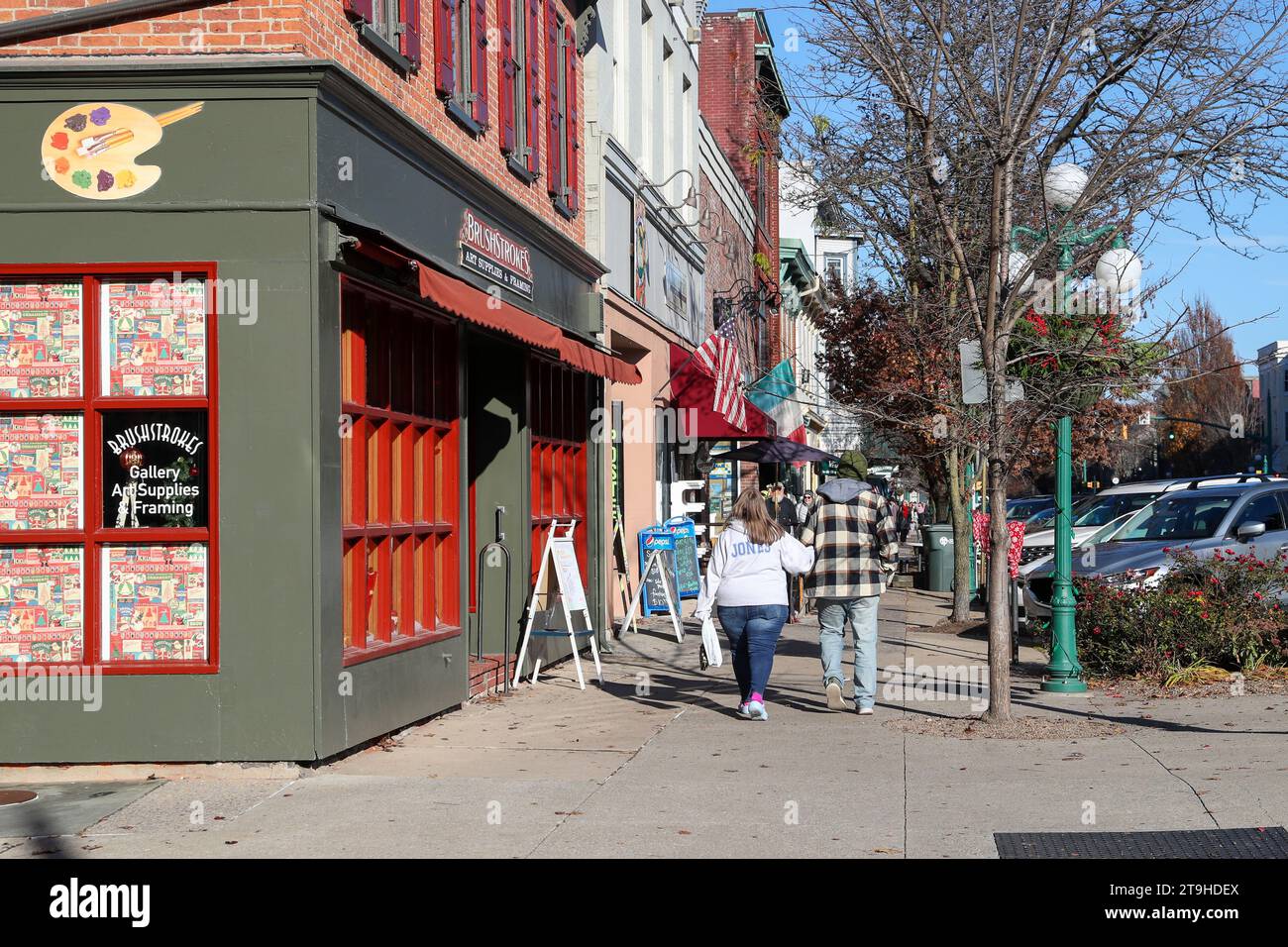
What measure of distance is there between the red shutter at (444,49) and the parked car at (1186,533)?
7991 millimetres

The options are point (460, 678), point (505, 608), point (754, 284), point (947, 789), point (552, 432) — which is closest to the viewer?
point (947, 789)

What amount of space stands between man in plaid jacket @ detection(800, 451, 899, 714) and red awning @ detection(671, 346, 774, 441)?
9.16m

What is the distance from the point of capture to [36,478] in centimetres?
830

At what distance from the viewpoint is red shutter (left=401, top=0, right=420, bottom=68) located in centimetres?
985

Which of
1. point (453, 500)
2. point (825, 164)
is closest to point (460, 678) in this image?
point (453, 500)

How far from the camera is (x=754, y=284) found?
31984 mm

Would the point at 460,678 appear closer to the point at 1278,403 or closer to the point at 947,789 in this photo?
the point at 947,789

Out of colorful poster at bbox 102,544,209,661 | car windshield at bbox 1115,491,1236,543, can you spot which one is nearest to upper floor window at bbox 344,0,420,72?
colorful poster at bbox 102,544,209,661

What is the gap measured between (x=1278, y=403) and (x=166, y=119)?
10647 cm

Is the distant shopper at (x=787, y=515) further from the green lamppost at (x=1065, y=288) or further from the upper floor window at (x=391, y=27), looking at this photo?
the upper floor window at (x=391, y=27)

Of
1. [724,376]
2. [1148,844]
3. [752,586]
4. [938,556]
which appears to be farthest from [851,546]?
[938,556]

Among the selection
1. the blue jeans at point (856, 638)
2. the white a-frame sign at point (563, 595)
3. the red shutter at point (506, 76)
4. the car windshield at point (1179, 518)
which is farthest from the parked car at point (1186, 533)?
the red shutter at point (506, 76)
